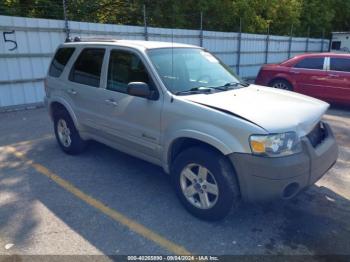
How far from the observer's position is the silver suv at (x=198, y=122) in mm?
3023

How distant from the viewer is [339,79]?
8.82 meters

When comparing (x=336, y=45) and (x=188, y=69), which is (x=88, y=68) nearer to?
(x=188, y=69)

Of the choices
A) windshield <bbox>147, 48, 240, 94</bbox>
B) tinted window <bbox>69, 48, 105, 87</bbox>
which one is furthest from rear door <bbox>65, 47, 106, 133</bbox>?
windshield <bbox>147, 48, 240, 94</bbox>

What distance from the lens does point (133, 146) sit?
4094 millimetres

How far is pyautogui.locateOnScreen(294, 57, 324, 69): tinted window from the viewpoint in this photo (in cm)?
923

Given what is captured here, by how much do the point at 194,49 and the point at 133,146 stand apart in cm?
159

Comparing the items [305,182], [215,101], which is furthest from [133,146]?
[305,182]

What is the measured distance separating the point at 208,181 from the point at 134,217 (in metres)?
0.90

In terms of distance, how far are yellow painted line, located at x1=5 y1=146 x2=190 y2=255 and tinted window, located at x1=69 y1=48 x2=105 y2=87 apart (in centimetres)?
139

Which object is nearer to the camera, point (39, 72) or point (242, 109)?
point (242, 109)

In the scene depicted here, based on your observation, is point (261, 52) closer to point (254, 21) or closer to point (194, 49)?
point (254, 21)

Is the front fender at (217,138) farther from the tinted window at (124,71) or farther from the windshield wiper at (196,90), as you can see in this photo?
the tinted window at (124,71)

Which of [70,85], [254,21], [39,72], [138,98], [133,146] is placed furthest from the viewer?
[254,21]

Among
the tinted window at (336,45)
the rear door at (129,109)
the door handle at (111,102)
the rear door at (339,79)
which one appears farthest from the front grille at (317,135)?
the tinted window at (336,45)
